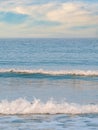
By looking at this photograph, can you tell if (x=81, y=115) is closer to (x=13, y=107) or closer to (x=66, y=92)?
(x=13, y=107)

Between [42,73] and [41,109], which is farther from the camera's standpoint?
[42,73]

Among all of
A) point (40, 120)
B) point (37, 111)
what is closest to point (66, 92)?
point (37, 111)

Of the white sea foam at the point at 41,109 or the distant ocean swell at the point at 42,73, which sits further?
the distant ocean swell at the point at 42,73

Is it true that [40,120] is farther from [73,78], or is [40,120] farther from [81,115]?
[73,78]

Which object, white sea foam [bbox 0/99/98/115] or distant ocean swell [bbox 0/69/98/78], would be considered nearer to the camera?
white sea foam [bbox 0/99/98/115]

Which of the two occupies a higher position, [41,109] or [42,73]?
[42,73]

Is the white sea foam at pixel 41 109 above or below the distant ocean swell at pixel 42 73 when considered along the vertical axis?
below

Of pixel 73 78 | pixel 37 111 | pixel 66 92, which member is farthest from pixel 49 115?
pixel 73 78

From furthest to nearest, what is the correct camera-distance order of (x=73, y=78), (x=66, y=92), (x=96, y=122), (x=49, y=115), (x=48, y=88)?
(x=73, y=78)
(x=48, y=88)
(x=66, y=92)
(x=49, y=115)
(x=96, y=122)

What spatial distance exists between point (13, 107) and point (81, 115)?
2588mm

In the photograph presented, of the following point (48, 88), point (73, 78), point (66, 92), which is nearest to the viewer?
point (66, 92)

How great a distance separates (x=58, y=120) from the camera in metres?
13.9

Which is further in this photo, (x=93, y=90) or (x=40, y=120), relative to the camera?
(x=93, y=90)

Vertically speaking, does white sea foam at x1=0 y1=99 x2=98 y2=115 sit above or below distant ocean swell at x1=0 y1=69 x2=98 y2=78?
below
